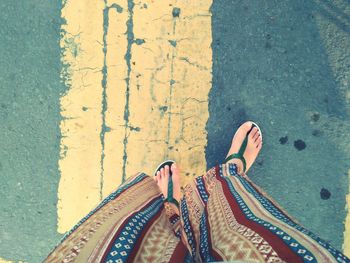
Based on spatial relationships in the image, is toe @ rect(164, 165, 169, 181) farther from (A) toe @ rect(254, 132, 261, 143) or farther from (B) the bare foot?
(A) toe @ rect(254, 132, 261, 143)

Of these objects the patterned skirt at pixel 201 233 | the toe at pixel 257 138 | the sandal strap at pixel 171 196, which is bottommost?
the sandal strap at pixel 171 196

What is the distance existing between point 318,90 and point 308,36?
1.00 feet

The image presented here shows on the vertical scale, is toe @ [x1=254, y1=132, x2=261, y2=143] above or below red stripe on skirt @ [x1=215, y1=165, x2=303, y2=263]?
above

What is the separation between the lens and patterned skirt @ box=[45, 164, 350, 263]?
107 centimetres

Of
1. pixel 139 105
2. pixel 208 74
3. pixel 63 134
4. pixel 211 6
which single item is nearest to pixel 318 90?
pixel 208 74

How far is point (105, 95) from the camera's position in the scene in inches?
82.2

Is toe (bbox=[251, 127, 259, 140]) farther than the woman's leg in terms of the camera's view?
Yes

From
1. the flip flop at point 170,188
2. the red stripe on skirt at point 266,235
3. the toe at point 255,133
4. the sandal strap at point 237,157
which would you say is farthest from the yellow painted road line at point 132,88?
the red stripe on skirt at point 266,235

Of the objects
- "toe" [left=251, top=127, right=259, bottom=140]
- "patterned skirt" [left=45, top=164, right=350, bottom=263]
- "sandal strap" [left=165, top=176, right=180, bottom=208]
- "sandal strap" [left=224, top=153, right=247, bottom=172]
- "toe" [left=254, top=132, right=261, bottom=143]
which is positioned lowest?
"sandal strap" [left=165, top=176, right=180, bottom=208]

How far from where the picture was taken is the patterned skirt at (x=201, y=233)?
107cm

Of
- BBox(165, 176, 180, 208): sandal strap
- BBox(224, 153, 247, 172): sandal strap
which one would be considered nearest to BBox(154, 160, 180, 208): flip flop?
BBox(165, 176, 180, 208): sandal strap

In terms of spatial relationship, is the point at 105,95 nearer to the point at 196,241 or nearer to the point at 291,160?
the point at 196,241

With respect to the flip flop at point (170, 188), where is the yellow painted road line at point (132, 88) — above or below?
above

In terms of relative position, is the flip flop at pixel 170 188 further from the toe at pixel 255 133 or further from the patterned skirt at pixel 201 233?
the toe at pixel 255 133
